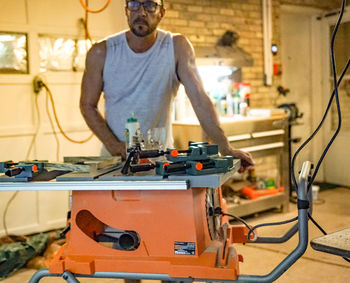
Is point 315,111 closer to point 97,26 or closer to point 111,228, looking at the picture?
point 97,26

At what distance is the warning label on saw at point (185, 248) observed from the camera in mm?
1551

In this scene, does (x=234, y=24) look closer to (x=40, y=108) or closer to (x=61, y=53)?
(x=61, y=53)

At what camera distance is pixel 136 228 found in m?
1.62

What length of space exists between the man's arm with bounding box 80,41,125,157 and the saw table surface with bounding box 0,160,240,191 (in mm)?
867

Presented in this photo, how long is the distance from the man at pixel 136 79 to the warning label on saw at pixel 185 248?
100 cm

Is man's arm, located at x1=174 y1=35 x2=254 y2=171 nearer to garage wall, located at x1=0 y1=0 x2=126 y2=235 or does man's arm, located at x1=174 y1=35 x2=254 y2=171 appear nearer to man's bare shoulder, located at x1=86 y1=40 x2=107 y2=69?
man's bare shoulder, located at x1=86 y1=40 x2=107 y2=69

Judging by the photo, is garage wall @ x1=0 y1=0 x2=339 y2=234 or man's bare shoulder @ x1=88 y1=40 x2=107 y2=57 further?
garage wall @ x1=0 y1=0 x2=339 y2=234

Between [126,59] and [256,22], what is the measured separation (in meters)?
3.52

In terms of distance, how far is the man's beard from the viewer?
2359 millimetres

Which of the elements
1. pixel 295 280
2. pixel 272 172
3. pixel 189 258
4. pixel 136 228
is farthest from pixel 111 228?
pixel 272 172

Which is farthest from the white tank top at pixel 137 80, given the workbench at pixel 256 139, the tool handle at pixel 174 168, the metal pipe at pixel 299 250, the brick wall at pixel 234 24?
the brick wall at pixel 234 24

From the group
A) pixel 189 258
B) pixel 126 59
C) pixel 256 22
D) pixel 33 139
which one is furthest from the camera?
pixel 256 22

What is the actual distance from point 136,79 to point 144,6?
1.27 feet

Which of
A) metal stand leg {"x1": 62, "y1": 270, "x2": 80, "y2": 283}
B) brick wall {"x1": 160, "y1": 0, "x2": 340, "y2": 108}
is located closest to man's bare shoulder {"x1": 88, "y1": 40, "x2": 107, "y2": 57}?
metal stand leg {"x1": 62, "y1": 270, "x2": 80, "y2": 283}
